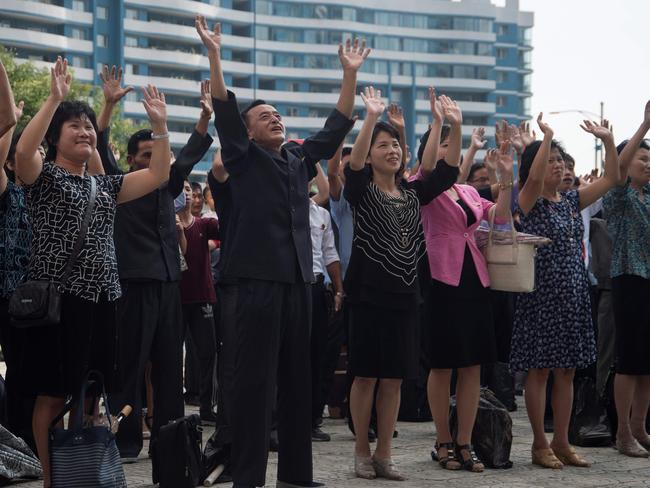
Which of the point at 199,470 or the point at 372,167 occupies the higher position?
the point at 372,167

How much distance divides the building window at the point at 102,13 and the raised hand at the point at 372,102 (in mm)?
93796

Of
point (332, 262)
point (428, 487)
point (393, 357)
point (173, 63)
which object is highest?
point (173, 63)

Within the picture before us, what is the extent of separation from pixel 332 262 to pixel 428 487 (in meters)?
2.98

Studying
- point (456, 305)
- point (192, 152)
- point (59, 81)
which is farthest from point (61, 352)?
point (456, 305)

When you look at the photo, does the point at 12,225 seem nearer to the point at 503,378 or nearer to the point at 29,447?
the point at 29,447

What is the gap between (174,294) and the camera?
8227 millimetres

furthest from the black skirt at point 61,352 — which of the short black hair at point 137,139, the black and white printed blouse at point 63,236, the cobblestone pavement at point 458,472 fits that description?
the short black hair at point 137,139

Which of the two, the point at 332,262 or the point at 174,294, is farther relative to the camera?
the point at 332,262

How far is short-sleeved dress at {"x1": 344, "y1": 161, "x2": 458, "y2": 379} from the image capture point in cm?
792

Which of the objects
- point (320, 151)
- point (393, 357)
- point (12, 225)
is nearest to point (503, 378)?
point (393, 357)

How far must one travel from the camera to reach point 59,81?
6664 millimetres

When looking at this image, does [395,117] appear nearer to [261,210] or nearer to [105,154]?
[105,154]

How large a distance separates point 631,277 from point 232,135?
139 inches

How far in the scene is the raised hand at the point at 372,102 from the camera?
7.65m
